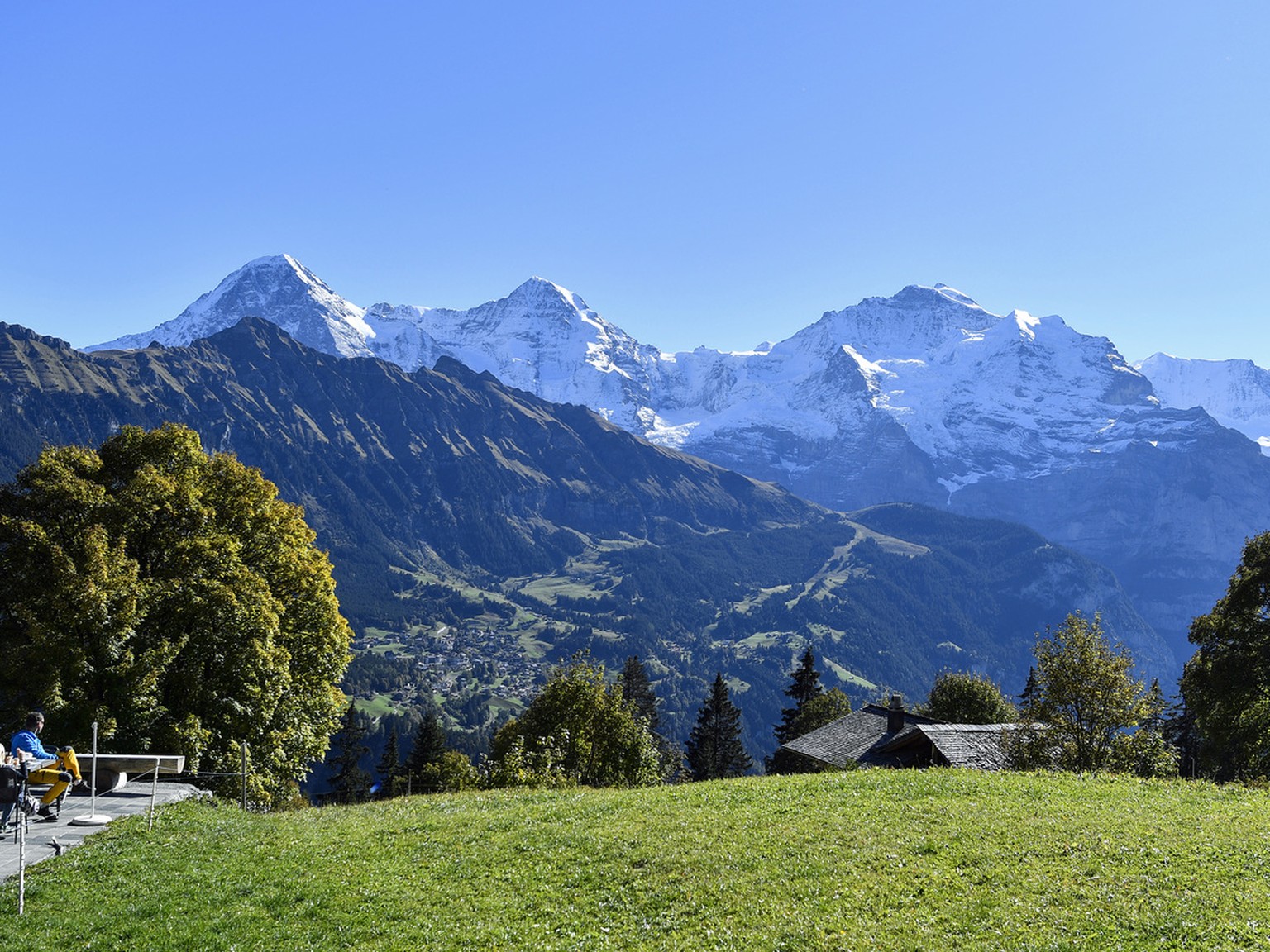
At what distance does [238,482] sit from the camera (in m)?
41.8

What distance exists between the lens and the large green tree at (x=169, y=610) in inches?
1249

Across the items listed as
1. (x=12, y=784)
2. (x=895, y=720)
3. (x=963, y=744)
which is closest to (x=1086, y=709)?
(x=963, y=744)

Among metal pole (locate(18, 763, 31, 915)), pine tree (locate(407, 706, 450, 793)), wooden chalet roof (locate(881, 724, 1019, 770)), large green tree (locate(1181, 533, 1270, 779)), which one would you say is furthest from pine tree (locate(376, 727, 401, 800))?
metal pole (locate(18, 763, 31, 915))

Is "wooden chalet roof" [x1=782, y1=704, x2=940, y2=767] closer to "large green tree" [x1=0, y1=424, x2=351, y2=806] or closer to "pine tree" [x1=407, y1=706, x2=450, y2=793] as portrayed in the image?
"large green tree" [x1=0, y1=424, x2=351, y2=806]

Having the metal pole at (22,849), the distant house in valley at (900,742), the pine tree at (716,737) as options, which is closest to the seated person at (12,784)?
the metal pole at (22,849)

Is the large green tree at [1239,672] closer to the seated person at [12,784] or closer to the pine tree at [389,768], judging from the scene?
the seated person at [12,784]

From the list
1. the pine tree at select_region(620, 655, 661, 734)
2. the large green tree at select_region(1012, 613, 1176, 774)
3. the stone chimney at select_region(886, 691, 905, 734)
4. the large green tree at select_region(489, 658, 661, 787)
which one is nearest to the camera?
the large green tree at select_region(1012, 613, 1176, 774)

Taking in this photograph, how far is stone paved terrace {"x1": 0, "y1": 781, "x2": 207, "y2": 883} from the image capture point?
20.2 m

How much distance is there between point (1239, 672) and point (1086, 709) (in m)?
12.1

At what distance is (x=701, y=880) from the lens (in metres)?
19.0

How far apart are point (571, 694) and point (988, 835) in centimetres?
4312

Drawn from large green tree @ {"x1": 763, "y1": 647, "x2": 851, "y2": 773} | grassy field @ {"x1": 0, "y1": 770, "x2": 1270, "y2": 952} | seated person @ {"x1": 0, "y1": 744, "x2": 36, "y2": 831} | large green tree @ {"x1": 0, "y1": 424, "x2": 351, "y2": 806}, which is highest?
large green tree @ {"x1": 0, "y1": 424, "x2": 351, "y2": 806}

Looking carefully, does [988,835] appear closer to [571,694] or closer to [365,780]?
[571,694]

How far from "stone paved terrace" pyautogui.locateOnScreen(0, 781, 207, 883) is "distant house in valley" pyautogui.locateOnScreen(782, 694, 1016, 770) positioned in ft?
120
